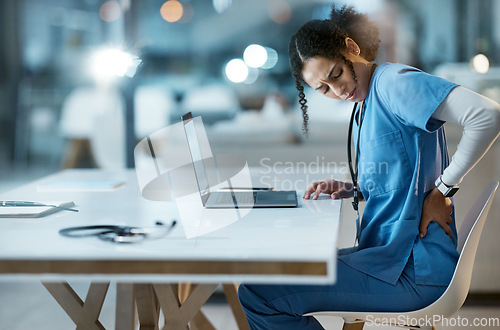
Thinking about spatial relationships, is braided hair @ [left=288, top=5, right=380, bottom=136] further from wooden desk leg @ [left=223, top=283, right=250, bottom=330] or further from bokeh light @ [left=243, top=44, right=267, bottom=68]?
bokeh light @ [left=243, top=44, right=267, bottom=68]

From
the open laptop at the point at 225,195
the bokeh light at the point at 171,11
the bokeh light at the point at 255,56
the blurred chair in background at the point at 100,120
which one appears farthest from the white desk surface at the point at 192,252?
the bokeh light at the point at 255,56

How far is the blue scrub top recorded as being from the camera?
1244 millimetres

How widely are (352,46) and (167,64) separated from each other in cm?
328

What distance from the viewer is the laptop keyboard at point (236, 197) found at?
1416 millimetres

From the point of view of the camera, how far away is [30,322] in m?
2.28

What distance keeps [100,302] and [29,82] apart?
3.49 m

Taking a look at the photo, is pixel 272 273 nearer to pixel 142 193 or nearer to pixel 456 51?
pixel 142 193

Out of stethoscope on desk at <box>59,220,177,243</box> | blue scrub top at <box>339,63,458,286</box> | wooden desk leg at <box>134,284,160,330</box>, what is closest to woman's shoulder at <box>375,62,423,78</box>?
blue scrub top at <box>339,63,458,286</box>

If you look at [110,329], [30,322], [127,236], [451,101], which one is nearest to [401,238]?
[451,101]

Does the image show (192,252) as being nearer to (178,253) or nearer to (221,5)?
(178,253)

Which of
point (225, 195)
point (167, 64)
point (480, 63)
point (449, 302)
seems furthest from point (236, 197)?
point (480, 63)

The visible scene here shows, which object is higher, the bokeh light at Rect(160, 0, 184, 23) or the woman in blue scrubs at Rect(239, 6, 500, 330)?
the bokeh light at Rect(160, 0, 184, 23)

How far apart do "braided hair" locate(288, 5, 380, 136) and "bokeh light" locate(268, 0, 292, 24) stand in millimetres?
3358

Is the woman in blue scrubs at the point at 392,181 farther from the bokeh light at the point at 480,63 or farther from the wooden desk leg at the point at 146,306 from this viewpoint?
the bokeh light at the point at 480,63
